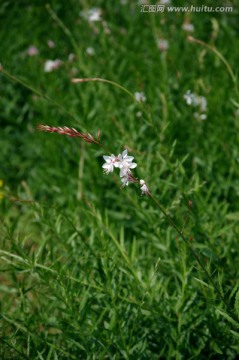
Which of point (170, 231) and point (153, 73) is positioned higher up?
point (153, 73)

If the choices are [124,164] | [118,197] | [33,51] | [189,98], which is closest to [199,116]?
[189,98]

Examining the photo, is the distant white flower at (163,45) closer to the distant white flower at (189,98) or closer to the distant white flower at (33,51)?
the distant white flower at (189,98)

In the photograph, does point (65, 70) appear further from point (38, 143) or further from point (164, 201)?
point (164, 201)

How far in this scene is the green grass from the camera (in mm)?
1531

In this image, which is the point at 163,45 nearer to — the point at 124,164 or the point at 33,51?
the point at 33,51

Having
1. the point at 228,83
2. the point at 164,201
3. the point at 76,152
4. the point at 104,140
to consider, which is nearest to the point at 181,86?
the point at 228,83

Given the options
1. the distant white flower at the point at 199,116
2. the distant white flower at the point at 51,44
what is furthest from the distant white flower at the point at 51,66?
the distant white flower at the point at 199,116

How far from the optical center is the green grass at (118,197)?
1531 mm

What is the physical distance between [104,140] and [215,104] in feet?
2.11

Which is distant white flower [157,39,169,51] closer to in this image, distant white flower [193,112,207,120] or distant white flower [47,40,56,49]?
distant white flower [193,112,207,120]

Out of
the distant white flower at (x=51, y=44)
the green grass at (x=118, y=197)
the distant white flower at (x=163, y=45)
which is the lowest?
the green grass at (x=118, y=197)

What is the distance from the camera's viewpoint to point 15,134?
3293mm

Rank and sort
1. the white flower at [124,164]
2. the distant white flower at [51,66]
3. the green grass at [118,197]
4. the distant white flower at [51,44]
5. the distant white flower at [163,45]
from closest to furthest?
the white flower at [124,164] < the green grass at [118,197] < the distant white flower at [163,45] < the distant white flower at [51,66] < the distant white flower at [51,44]

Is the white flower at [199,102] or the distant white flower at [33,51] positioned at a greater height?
the distant white flower at [33,51]
